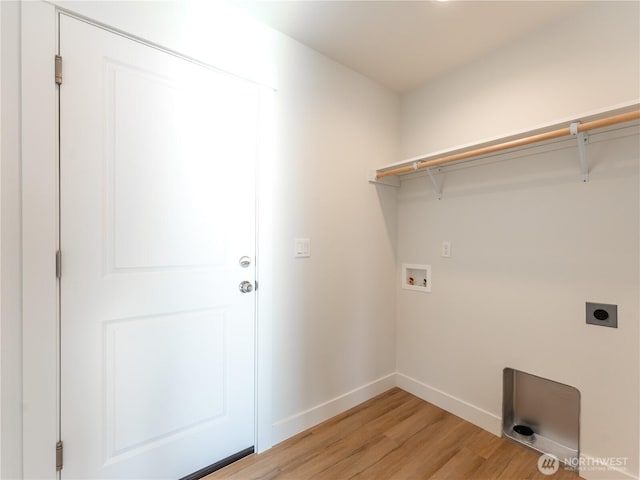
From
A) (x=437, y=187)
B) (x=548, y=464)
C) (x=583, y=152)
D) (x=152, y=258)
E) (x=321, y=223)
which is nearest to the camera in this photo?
(x=152, y=258)

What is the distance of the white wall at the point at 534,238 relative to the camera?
143 cm

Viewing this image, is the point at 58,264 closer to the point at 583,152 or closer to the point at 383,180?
the point at 383,180

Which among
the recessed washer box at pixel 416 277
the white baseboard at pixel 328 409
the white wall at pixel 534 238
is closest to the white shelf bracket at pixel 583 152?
the white wall at pixel 534 238

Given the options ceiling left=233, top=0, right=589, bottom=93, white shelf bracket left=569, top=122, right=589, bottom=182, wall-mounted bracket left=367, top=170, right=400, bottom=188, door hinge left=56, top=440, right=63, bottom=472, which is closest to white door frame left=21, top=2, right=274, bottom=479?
door hinge left=56, top=440, right=63, bottom=472

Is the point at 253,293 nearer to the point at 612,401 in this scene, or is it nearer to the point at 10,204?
the point at 10,204

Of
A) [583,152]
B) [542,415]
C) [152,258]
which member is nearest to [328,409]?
[542,415]

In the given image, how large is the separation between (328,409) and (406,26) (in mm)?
2477

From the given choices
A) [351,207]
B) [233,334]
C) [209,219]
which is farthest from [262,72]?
[233,334]

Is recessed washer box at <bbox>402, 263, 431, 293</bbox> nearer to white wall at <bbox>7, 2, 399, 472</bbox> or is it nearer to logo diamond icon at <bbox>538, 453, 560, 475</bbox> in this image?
white wall at <bbox>7, 2, 399, 472</bbox>

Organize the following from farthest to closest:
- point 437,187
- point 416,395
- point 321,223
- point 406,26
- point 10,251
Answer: point 416,395 < point 437,187 < point 321,223 < point 406,26 < point 10,251

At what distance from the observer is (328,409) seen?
2000 millimetres

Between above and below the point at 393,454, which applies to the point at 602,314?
above

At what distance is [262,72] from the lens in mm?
1671

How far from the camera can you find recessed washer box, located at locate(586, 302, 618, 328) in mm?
1445
